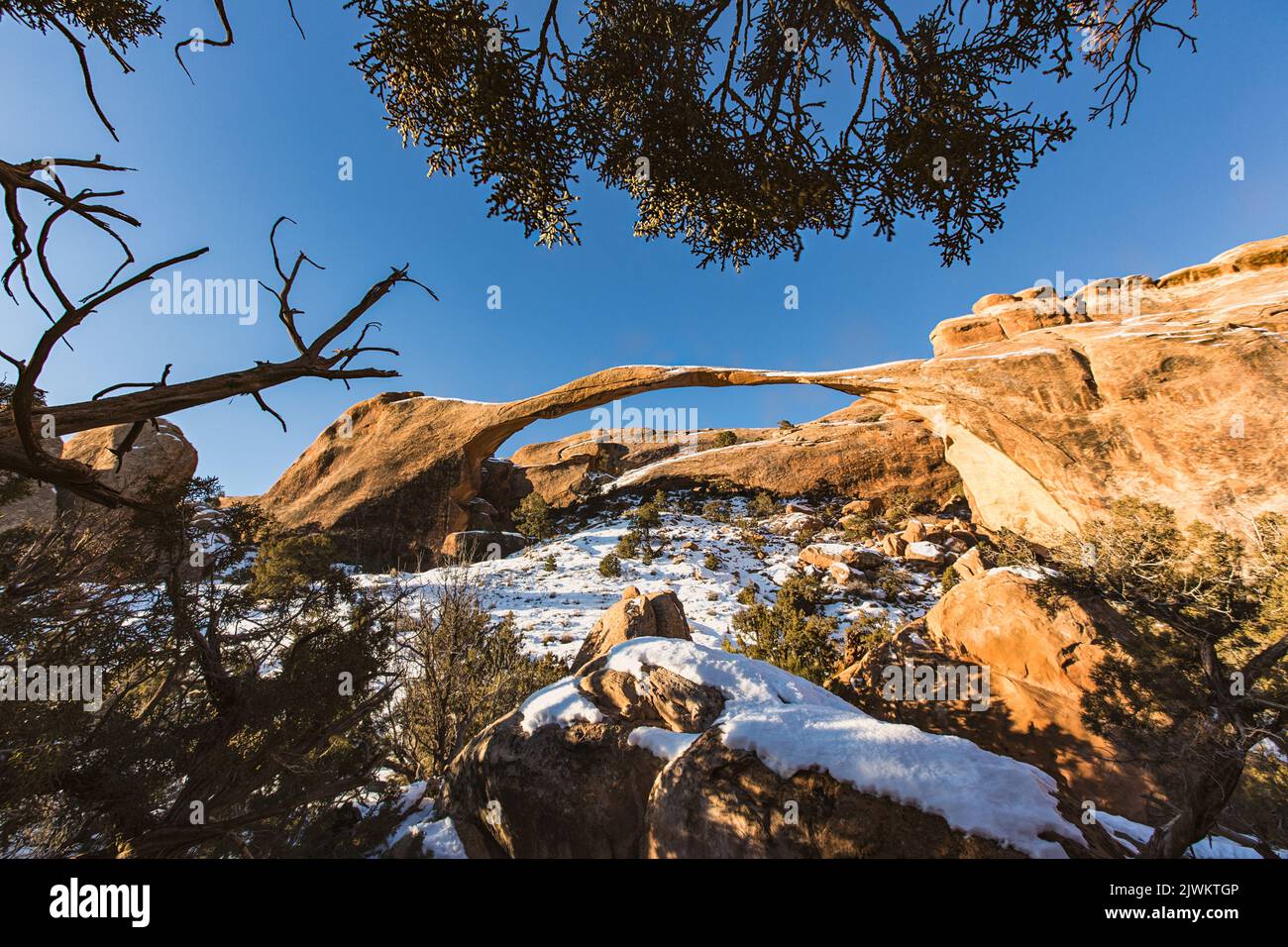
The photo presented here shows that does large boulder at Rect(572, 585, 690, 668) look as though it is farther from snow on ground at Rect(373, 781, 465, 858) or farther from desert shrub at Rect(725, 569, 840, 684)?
snow on ground at Rect(373, 781, 465, 858)

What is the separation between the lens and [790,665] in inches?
300

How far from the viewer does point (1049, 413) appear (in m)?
9.41

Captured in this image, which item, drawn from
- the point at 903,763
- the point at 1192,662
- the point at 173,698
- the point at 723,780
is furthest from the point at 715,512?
the point at 173,698

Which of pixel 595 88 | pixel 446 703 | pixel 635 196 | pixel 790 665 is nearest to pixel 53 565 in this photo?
pixel 446 703

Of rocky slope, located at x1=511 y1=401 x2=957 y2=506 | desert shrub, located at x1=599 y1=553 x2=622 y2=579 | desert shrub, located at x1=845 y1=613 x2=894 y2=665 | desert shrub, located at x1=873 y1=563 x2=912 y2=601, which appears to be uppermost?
rocky slope, located at x1=511 y1=401 x2=957 y2=506

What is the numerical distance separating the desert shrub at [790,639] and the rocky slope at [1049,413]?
543 cm

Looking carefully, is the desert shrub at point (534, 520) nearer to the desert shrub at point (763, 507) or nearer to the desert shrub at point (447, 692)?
the desert shrub at point (763, 507)

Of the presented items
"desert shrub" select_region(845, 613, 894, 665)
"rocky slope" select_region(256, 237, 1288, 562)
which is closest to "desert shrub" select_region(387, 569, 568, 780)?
"desert shrub" select_region(845, 613, 894, 665)

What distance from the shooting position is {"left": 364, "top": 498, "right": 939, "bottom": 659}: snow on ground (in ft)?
→ 36.6

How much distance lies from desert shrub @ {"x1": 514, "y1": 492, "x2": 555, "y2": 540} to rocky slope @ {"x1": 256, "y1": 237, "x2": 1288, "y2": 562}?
2632mm

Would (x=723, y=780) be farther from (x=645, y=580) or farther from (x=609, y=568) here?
(x=609, y=568)

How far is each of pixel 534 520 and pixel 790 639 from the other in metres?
12.8

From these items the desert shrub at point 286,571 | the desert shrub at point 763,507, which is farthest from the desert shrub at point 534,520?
the desert shrub at point 286,571
